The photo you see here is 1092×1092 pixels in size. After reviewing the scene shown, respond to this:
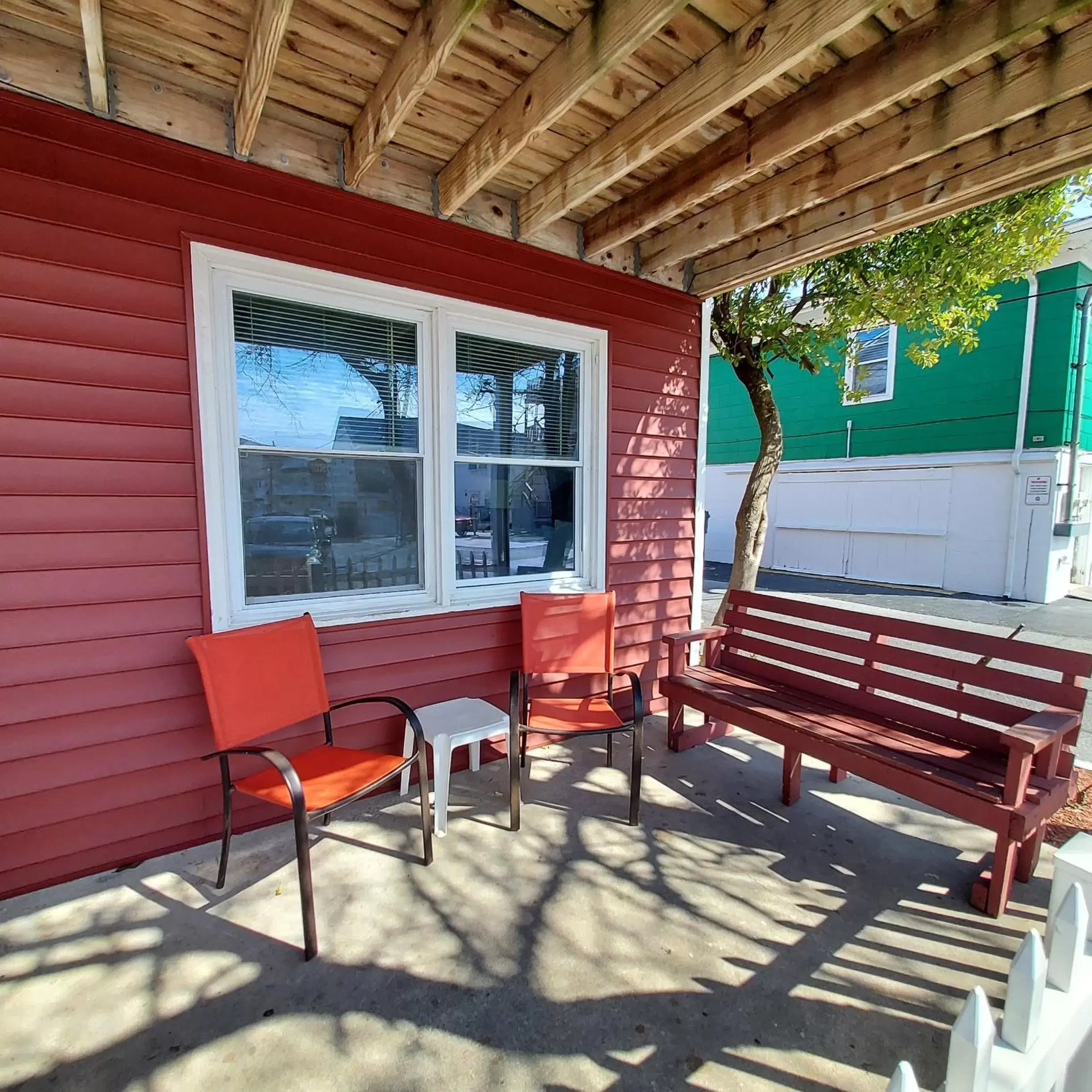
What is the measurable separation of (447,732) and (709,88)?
8.19ft

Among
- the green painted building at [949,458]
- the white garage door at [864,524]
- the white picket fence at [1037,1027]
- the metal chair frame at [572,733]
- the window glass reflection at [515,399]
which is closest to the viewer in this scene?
the white picket fence at [1037,1027]

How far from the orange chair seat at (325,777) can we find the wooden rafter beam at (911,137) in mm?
2839

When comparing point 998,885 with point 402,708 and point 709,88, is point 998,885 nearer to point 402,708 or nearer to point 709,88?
point 402,708

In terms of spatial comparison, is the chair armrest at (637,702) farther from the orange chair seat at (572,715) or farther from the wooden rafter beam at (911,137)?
the wooden rafter beam at (911,137)

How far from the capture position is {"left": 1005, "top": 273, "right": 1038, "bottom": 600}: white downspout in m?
7.07

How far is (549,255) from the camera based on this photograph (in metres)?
2.88

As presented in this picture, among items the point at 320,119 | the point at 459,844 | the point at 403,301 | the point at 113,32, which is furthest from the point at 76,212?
the point at 459,844

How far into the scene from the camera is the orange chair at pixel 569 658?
2480 millimetres

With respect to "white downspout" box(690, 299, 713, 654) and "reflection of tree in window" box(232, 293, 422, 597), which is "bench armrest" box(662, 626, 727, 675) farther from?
"reflection of tree in window" box(232, 293, 422, 597)

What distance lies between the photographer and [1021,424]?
721 centimetres

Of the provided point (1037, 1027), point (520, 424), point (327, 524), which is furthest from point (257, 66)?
point (1037, 1027)

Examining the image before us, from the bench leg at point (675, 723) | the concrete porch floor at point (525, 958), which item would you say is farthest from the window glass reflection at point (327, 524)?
the bench leg at point (675, 723)

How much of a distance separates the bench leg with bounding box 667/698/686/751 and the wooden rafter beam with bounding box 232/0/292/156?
2988 millimetres

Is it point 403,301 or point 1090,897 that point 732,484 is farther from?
point 1090,897
